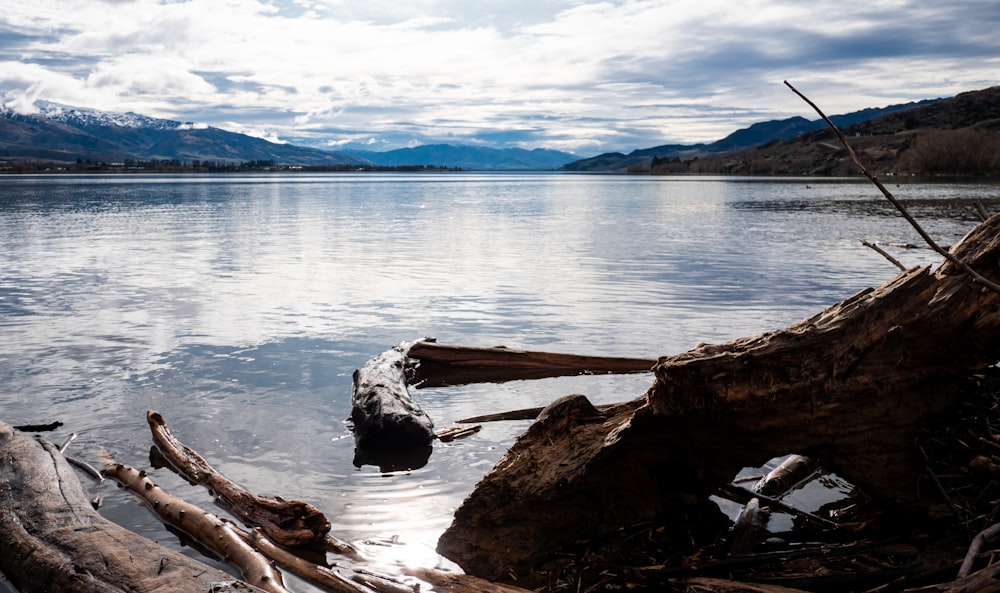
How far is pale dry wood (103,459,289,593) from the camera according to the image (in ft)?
21.8

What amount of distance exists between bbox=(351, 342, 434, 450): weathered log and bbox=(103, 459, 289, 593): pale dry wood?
9.12 ft

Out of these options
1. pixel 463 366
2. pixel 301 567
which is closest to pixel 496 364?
pixel 463 366

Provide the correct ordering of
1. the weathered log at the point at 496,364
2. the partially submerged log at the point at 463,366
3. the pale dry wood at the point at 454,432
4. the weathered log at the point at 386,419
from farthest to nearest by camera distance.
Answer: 1. the weathered log at the point at 496,364
2. the partially submerged log at the point at 463,366
3. the pale dry wood at the point at 454,432
4. the weathered log at the point at 386,419

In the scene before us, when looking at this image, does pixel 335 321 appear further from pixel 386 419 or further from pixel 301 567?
pixel 301 567

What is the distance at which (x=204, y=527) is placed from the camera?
24.6ft

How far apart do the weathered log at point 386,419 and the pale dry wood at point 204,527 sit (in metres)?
2.78

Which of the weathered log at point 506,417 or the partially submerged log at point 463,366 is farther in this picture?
the partially submerged log at point 463,366

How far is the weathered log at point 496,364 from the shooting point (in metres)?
13.8

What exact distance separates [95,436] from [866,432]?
31.9ft

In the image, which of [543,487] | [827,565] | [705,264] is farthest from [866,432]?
[705,264]

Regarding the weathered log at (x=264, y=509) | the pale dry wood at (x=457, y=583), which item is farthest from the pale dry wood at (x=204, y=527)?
the pale dry wood at (x=457, y=583)

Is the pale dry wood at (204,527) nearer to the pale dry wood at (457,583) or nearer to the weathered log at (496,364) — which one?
the pale dry wood at (457,583)

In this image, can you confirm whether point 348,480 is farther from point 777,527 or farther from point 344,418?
point 777,527

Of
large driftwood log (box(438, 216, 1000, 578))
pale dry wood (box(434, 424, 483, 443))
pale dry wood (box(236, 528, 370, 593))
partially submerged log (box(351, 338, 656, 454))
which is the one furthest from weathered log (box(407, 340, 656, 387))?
pale dry wood (box(236, 528, 370, 593))
